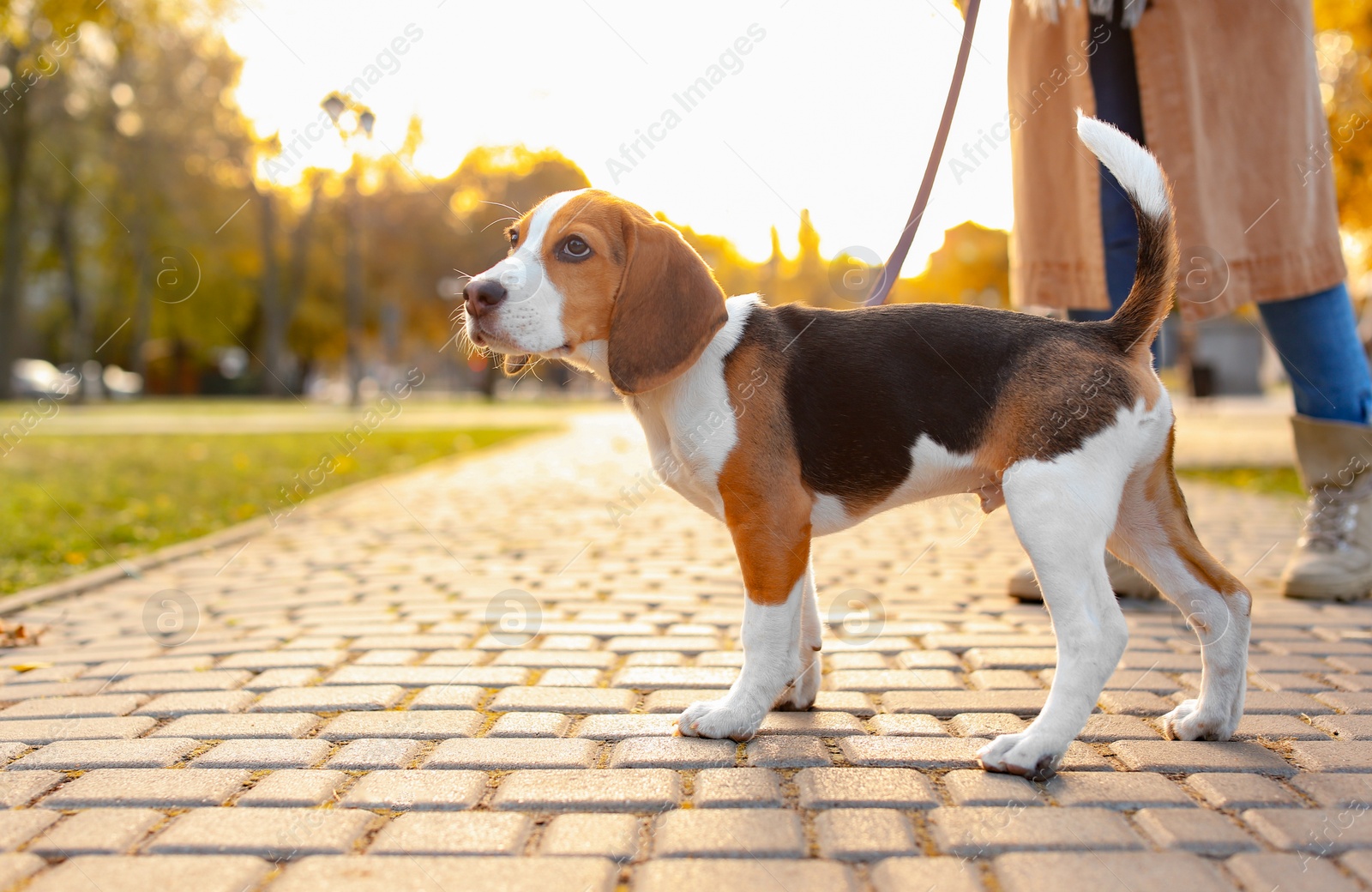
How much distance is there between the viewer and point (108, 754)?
3018 millimetres

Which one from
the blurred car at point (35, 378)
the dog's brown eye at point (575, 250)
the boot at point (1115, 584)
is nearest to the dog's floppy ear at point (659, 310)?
the dog's brown eye at point (575, 250)

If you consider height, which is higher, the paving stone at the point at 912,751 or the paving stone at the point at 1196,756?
the paving stone at the point at 912,751

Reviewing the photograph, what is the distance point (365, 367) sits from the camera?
81.4m

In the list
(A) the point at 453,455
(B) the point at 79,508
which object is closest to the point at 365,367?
(A) the point at 453,455

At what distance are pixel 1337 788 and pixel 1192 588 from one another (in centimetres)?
67

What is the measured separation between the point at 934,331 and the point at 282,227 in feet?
167

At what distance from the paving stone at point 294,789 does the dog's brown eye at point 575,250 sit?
168cm

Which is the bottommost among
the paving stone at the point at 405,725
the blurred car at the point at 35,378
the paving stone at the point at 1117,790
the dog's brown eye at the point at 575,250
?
the paving stone at the point at 1117,790

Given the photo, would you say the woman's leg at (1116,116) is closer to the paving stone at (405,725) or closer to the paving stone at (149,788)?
the paving stone at (405,725)

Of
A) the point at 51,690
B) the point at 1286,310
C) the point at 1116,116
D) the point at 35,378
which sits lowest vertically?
the point at 51,690

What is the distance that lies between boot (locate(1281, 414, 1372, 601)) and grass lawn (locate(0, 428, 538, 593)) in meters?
6.90

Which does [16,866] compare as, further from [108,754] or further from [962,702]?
[962,702]

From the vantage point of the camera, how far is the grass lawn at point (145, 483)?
Result: 727cm

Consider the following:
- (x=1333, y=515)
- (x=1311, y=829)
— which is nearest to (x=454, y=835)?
(x=1311, y=829)
